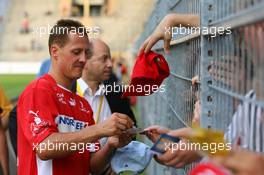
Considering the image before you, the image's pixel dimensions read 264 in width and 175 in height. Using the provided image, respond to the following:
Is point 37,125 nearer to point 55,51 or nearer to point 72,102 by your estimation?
point 72,102

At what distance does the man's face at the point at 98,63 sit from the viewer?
567 cm

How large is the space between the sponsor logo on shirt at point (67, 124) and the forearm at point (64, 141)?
216 millimetres

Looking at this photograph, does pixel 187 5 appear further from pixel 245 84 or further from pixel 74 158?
pixel 245 84

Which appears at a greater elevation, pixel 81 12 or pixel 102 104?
pixel 81 12

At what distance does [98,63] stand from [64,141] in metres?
2.38

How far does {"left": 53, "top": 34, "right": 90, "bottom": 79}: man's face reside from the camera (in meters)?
3.88

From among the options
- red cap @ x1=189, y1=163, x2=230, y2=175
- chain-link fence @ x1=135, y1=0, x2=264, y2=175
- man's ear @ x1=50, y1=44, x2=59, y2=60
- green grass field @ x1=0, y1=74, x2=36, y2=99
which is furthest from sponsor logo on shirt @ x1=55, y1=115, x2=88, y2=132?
green grass field @ x1=0, y1=74, x2=36, y2=99

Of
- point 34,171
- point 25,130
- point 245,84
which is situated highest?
point 245,84

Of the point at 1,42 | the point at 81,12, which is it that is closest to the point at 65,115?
the point at 1,42

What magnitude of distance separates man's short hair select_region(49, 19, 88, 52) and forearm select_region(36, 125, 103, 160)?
0.71m

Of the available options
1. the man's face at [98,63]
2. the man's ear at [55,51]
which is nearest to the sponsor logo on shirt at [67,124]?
the man's ear at [55,51]

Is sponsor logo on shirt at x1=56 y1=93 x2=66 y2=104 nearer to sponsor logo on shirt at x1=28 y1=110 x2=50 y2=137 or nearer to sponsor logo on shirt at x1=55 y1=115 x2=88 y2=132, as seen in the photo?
sponsor logo on shirt at x1=55 y1=115 x2=88 y2=132

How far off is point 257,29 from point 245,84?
26 cm

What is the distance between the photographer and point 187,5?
153 inches
